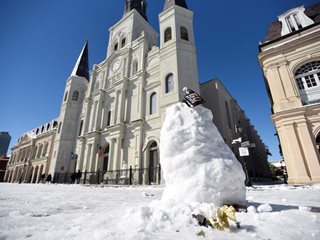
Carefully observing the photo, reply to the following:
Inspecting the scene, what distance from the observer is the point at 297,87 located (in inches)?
479

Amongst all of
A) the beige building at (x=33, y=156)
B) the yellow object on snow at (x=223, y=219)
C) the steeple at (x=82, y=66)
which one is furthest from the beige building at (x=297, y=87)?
the beige building at (x=33, y=156)

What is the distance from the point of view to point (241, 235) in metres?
1.89

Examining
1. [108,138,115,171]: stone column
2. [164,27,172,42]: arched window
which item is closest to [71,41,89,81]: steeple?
[108,138,115,171]: stone column

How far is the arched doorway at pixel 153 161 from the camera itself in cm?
1486

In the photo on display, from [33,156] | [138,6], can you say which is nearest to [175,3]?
[138,6]

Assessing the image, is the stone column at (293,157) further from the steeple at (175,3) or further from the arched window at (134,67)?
the arched window at (134,67)

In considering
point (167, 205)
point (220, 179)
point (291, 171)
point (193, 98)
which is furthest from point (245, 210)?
point (291, 171)

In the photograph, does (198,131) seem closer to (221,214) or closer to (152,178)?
(221,214)

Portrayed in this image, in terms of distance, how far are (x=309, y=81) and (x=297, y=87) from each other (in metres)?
0.98

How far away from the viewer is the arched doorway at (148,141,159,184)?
48.8 feet

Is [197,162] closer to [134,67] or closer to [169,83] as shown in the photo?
[169,83]

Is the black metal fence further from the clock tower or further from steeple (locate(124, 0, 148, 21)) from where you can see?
steeple (locate(124, 0, 148, 21))

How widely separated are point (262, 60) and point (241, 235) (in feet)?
50.6

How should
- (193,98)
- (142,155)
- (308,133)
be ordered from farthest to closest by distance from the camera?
(142,155), (308,133), (193,98)
